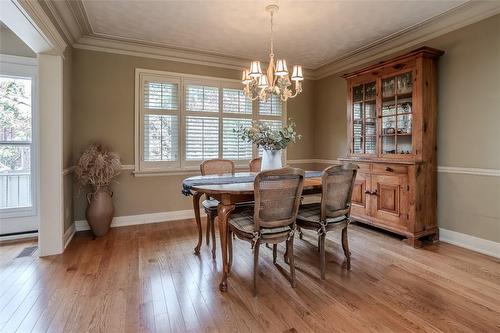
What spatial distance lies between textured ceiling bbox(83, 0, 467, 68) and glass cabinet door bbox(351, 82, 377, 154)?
0.71m

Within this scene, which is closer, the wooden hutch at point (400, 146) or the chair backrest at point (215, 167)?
the wooden hutch at point (400, 146)

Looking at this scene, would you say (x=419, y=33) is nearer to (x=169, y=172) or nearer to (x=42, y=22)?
(x=169, y=172)

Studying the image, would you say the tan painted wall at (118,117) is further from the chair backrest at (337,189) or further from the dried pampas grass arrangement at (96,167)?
the chair backrest at (337,189)

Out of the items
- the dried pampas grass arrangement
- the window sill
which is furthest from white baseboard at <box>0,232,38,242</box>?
the window sill

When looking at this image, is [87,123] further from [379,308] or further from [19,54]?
[379,308]

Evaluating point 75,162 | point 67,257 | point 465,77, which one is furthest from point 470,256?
point 75,162

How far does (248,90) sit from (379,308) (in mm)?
2293

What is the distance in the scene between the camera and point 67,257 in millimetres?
2898

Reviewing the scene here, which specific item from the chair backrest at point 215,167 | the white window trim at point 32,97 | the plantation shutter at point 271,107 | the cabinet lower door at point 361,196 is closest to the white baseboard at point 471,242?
the cabinet lower door at point 361,196

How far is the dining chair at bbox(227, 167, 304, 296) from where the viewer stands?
2080 millimetres

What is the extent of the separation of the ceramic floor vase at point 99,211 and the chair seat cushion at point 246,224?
2.02 metres

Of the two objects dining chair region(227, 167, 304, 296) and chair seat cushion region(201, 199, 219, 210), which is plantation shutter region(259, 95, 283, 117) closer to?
chair seat cushion region(201, 199, 219, 210)

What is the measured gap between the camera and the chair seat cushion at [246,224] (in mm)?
2225

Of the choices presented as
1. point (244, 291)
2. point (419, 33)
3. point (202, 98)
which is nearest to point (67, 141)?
point (202, 98)
